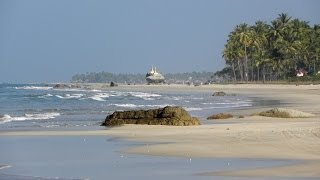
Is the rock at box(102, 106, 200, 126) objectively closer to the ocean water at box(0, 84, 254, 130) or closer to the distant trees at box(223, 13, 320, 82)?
the ocean water at box(0, 84, 254, 130)

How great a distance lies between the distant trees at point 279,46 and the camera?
116938 millimetres

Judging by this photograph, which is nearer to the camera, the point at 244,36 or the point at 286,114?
the point at 286,114

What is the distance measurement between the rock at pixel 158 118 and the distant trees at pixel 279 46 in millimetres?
90662

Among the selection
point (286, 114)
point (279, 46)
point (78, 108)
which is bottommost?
point (78, 108)

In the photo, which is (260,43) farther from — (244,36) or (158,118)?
(158,118)

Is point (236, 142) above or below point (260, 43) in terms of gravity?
below

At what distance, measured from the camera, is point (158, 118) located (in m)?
26.2

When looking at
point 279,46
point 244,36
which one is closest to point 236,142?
point 279,46

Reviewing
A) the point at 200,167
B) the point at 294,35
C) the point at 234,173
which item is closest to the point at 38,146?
the point at 200,167

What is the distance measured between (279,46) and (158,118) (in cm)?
9242

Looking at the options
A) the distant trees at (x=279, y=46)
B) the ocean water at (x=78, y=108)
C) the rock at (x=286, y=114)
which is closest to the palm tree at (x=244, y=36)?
the distant trees at (x=279, y=46)

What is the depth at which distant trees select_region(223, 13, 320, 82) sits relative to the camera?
116938mm

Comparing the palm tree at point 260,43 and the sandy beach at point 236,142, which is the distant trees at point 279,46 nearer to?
the palm tree at point 260,43

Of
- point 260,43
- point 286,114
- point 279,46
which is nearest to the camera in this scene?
point 286,114
